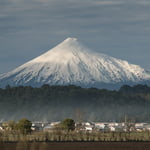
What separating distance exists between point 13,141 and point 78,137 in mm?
10912

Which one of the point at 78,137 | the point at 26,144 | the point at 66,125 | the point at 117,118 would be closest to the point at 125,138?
the point at 78,137

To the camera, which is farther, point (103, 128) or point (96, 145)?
point (103, 128)

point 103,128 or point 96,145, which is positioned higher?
point 103,128

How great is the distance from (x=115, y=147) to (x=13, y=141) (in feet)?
31.8

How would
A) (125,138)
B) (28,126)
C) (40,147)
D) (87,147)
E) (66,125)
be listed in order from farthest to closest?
(66,125)
(28,126)
(125,138)
(87,147)
(40,147)

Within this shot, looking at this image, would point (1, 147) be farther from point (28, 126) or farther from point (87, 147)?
point (28, 126)

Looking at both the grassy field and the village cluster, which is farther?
the village cluster

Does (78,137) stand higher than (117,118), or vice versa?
(117,118)

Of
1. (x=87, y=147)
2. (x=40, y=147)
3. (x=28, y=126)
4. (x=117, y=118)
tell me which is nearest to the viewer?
(x=40, y=147)

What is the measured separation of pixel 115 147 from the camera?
66062mm

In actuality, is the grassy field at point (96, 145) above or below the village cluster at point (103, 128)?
below

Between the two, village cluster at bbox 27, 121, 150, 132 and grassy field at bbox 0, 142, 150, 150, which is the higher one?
→ village cluster at bbox 27, 121, 150, 132

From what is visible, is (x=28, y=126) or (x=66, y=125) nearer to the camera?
(x=28, y=126)

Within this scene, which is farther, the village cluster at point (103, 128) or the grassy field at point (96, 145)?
the village cluster at point (103, 128)
